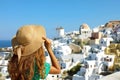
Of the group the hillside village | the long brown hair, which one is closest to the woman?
the long brown hair

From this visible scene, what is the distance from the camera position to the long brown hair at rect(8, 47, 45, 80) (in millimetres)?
2242

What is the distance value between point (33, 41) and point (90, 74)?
69.0 ft

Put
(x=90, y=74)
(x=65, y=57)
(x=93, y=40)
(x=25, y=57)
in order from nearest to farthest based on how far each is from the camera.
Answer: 1. (x=25, y=57)
2. (x=90, y=74)
3. (x=65, y=57)
4. (x=93, y=40)

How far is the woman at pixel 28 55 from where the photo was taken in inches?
88.4

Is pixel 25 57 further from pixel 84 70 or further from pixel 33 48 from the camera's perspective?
pixel 84 70

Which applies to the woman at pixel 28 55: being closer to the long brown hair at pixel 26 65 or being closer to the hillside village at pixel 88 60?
the long brown hair at pixel 26 65

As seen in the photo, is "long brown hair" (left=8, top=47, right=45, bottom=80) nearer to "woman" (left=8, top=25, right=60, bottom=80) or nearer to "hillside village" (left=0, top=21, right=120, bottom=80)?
"woman" (left=8, top=25, right=60, bottom=80)

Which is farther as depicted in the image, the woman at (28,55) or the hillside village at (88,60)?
the hillside village at (88,60)

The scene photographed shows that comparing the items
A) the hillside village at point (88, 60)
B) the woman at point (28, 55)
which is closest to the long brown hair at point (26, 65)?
the woman at point (28, 55)

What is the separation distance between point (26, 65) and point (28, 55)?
7 centimetres

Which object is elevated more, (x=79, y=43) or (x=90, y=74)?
(x=79, y=43)

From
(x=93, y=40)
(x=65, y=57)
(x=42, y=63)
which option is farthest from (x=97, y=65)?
(x=42, y=63)

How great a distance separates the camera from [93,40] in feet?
111

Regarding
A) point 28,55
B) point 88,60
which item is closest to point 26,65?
point 28,55
